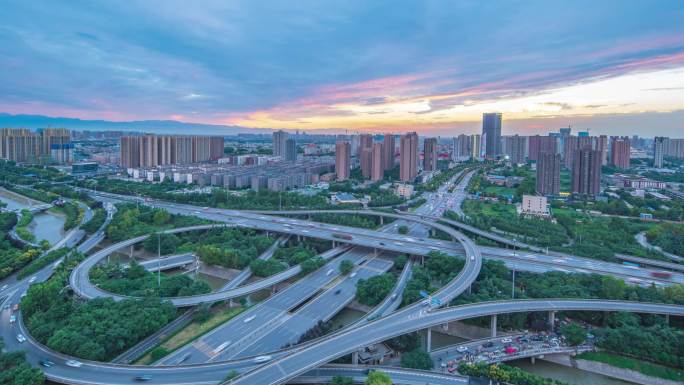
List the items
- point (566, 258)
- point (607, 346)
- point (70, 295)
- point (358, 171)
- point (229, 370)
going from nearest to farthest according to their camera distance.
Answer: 1. point (229, 370)
2. point (607, 346)
3. point (70, 295)
4. point (566, 258)
5. point (358, 171)

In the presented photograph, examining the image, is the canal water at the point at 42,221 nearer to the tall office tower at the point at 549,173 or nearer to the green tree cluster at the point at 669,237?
the green tree cluster at the point at 669,237

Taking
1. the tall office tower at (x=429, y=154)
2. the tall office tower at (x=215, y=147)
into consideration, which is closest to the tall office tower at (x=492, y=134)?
the tall office tower at (x=429, y=154)

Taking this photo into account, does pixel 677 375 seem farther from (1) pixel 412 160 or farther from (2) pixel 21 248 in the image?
(1) pixel 412 160

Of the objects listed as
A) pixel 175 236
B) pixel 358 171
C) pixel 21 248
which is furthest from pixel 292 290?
pixel 358 171

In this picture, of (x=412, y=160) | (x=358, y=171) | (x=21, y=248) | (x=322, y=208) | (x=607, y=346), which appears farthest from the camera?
(x=358, y=171)

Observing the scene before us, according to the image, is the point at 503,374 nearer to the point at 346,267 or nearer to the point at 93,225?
the point at 346,267

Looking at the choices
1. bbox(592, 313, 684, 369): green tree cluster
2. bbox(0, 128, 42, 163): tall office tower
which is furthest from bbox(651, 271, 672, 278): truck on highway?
bbox(0, 128, 42, 163): tall office tower
